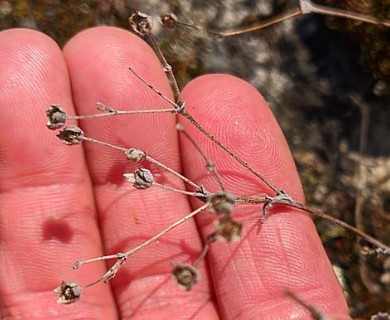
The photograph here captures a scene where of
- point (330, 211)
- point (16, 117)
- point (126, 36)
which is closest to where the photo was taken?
point (16, 117)

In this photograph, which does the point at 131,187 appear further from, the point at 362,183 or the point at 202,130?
the point at 362,183

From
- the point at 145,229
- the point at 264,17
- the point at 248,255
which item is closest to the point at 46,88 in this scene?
the point at 145,229

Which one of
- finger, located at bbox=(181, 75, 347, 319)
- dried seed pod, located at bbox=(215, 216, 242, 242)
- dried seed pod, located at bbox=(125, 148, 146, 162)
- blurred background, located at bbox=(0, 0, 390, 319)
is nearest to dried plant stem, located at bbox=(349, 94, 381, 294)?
blurred background, located at bbox=(0, 0, 390, 319)

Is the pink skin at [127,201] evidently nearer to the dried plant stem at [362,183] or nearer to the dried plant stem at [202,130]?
the dried plant stem at [202,130]

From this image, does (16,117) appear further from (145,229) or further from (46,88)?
(145,229)

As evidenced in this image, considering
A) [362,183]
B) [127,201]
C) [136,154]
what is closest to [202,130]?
[136,154]

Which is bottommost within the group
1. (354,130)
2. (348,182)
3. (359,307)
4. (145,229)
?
(359,307)

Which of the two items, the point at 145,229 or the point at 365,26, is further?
the point at 365,26

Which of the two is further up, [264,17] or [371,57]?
[264,17]

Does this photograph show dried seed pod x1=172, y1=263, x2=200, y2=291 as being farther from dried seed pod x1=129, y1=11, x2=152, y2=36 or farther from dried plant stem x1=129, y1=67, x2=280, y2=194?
dried seed pod x1=129, y1=11, x2=152, y2=36
